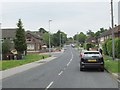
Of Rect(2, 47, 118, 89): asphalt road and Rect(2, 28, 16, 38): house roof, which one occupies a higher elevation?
Rect(2, 28, 16, 38): house roof

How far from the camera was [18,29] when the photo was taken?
2557 inches

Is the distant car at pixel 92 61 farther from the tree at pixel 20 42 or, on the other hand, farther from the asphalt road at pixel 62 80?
the tree at pixel 20 42

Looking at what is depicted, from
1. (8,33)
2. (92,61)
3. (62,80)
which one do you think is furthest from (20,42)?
(62,80)

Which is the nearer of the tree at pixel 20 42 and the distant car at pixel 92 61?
the distant car at pixel 92 61

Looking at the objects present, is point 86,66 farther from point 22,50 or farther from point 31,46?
point 31,46

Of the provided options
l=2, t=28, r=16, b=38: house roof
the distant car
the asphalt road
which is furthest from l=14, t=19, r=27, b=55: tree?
the asphalt road

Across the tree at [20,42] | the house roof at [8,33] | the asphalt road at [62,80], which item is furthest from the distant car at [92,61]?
the house roof at [8,33]

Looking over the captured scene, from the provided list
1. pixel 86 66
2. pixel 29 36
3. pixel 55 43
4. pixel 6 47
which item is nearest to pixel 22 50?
pixel 6 47

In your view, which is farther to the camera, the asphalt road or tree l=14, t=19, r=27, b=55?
tree l=14, t=19, r=27, b=55

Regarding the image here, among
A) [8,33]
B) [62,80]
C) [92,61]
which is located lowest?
[62,80]

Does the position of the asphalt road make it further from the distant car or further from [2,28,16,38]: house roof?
[2,28,16,38]: house roof

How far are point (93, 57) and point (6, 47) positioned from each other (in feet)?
106

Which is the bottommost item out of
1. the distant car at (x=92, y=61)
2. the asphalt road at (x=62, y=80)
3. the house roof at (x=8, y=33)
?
the asphalt road at (x=62, y=80)

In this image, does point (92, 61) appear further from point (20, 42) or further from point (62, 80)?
point (20, 42)
